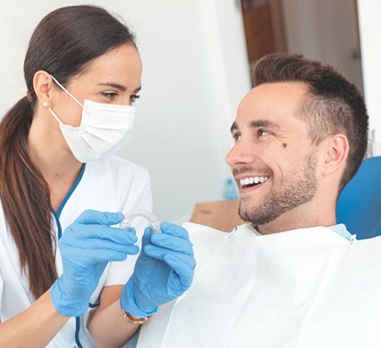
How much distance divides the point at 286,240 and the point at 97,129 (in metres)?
0.52

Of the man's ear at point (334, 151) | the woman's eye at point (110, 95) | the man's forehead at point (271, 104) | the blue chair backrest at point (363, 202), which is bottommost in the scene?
the blue chair backrest at point (363, 202)

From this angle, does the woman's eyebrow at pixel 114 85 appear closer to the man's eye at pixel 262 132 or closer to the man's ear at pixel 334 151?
the man's eye at pixel 262 132

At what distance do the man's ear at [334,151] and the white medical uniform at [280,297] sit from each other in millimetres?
164

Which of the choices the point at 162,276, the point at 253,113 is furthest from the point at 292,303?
the point at 253,113

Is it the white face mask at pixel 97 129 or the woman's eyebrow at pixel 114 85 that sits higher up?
the woman's eyebrow at pixel 114 85

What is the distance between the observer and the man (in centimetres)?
112

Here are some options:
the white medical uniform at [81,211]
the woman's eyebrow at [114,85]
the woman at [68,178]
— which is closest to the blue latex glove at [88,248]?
the woman at [68,178]

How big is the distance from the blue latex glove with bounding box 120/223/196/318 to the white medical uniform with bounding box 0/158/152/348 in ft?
0.66

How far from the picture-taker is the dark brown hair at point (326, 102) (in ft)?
4.39

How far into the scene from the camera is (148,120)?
2820 millimetres

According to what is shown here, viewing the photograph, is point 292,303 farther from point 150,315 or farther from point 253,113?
point 253,113

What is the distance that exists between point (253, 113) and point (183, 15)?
1707mm

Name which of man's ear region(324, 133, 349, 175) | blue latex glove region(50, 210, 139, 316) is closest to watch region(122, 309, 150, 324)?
blue latex glove region(50, 210, 139, 316)

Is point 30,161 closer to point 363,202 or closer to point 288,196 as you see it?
point 288,196
